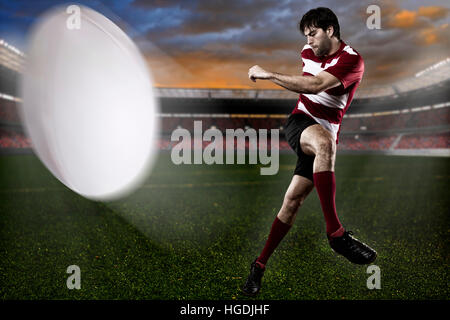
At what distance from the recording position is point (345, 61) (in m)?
1.94

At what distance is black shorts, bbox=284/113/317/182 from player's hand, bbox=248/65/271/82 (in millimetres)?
434

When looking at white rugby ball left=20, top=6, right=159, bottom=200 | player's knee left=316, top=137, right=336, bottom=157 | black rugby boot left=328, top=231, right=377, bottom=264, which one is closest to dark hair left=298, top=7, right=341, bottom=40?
player's knee left=316, top=137, right=336, bottom=157

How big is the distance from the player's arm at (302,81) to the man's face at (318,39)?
195mm

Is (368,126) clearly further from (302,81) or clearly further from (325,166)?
(302,81)

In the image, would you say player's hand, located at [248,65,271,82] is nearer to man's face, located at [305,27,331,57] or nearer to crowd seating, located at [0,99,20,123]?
man's face, located at [305,27,331,57]

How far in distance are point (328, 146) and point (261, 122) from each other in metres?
34.8

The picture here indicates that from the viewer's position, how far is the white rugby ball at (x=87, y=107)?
475 centimetres

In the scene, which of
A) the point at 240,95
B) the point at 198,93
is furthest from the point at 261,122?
the point at 198,93

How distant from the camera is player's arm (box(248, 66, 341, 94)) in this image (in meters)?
1.87

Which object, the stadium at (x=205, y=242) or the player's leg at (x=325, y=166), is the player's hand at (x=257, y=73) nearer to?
the player's leg at (x=325, y=166)

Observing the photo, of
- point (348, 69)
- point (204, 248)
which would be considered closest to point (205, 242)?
point (204, 248)

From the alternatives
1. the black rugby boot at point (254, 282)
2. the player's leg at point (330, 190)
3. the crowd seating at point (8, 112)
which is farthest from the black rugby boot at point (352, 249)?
the crowd seating at point (8, 112)

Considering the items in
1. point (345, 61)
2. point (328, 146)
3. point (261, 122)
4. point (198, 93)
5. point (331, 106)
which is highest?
point (198, 93)

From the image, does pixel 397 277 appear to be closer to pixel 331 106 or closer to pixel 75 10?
pixel 331 106
